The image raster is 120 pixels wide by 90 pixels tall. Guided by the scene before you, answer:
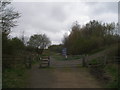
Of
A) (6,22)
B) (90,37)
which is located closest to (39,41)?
(90,37)

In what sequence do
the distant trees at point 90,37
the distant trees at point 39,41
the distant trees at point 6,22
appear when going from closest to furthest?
1. the distant trees at point 6,22
2. the distant trees at point 90,37
3. the distant trees at point 39,41

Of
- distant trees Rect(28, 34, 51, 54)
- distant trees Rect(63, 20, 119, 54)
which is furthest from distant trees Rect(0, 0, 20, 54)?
distant trees Rect(28, 34, 51, 54)

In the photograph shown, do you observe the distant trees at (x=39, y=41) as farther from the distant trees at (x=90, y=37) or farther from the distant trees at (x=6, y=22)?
the distant trees at (x=6, y=22)

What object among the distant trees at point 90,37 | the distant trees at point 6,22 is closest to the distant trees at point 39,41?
the distant trees at point 90,37

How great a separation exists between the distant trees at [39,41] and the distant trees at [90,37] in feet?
56.1

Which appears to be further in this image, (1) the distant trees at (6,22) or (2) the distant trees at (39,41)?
(2) the distant trees at (39,41)

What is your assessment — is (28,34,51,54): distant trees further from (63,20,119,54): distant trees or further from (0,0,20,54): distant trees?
(0,0,20,54): distant trees

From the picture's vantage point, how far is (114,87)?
11.8 meters

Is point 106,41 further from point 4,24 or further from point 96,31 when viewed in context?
point 4,24

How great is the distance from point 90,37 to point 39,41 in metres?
32.3

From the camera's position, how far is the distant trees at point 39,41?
244ft

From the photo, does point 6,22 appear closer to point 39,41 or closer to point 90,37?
point 90,37

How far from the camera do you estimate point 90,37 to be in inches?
1884

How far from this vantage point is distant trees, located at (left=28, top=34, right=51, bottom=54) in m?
74.5
